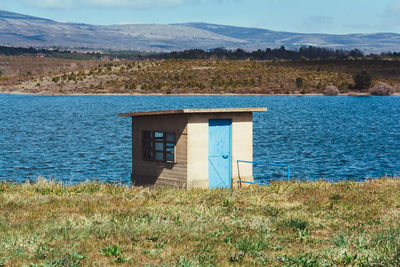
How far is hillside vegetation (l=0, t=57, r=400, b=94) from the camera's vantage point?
12206cm

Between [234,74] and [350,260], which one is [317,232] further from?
[234,74]

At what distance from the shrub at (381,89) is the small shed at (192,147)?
10998cm

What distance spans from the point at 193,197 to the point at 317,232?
472 cm

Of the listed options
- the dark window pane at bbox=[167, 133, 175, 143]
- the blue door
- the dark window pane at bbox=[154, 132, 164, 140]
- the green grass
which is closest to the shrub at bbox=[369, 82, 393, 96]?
the blue door

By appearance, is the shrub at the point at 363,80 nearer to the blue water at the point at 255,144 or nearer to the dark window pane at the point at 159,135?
the blue water at the point at 255,144

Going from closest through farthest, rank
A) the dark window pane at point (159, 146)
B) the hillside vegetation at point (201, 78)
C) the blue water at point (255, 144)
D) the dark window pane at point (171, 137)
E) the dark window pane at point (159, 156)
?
1. the dark window pane at point (171, 137)
2. the dark window pane at point (159, 156)
3. the dark window pane at point (159, 146)
4. the blue water at point (255, 144)
5. the hillside vegetation at point (201, 78)

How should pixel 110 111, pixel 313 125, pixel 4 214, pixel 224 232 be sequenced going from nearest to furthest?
pixel 224 232, pixel 4 214, pixel 313 125, pixel 110 111

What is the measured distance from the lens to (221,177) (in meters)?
20.2

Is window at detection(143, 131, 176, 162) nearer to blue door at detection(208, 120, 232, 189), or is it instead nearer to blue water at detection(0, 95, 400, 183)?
blue door at detection(208, 120, 232, 189)

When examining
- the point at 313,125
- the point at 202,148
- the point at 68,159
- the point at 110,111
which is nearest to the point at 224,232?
the point at 202,148

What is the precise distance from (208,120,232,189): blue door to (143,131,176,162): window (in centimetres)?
136

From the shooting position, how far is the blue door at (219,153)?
65.5 feet

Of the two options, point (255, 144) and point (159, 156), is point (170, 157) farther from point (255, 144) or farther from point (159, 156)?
point (255, 144)

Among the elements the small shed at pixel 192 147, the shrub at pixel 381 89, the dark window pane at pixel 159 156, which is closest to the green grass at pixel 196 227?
the small shed at pixel 192 147
